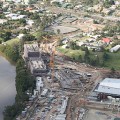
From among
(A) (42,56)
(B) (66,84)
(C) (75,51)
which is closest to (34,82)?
(B) (66,84)

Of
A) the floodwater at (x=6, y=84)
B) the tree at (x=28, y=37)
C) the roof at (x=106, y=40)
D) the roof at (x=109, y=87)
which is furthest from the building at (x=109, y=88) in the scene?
the tree at (x=28, y=37)

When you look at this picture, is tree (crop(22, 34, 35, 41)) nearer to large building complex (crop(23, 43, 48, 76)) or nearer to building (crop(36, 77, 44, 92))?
large building complex (crop(23, 43, 48, 76))

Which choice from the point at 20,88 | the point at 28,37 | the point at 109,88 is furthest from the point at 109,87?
the point at 28,37

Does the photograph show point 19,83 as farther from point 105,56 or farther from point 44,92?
point 105,56

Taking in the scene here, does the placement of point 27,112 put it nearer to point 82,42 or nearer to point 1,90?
point 1,90

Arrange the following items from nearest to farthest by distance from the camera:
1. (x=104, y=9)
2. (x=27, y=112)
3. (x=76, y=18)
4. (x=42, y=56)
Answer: (x=27, y=112), (x=42, y=56), (x=76, y=18), (x=104, y=9)
